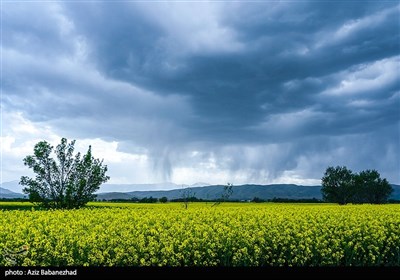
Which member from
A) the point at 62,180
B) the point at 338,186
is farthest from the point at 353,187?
the point at 62,180

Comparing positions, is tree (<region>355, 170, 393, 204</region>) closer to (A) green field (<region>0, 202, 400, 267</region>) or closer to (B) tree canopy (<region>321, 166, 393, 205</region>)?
(B) tree canopy (<region>321, 166, 393, 205</region>)

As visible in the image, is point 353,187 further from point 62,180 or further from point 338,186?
point 62,180

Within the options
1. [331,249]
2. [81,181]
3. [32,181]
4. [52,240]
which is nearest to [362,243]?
[331,249]

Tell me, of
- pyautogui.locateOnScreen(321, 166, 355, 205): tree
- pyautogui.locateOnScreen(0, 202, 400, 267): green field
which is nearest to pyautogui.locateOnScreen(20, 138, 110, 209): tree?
pyautogui.locateOnScreen(0, 202, 400, 267): green field

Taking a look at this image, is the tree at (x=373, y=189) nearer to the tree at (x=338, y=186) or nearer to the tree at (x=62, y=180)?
the tree at (x=338, y=186)

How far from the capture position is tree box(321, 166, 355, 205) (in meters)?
119

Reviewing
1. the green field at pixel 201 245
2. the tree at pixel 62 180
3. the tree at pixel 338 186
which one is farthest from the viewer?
the tree at pixel 338 186

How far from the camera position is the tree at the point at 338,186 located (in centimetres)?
11925

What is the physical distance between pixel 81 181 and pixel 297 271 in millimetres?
33798

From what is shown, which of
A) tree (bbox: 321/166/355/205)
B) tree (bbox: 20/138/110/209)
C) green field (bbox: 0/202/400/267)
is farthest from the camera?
tree (bbox: 321/166/355/205)

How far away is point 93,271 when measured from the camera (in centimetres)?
1038

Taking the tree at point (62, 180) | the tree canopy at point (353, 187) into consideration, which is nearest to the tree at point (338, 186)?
the tree canopy at point (353, 187)

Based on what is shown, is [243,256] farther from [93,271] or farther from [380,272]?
[93,271]

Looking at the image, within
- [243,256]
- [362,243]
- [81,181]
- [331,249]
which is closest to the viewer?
[243,256]
